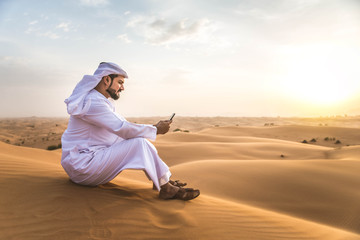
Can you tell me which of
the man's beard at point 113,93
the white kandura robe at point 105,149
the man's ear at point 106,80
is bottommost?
the white kandura robe at point 105,149

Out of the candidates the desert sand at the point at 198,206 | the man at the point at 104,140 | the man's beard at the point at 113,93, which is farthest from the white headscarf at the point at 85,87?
the desert sand at the point at 198,206

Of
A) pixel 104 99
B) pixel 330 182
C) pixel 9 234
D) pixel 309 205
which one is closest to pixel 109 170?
pixel 104 99

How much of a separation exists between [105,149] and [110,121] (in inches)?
15.4

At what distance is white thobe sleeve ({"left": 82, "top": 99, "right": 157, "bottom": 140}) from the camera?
10.7 feet

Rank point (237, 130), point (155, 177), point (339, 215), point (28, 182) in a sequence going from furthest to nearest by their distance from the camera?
point (237, 130), point (339, 215), point (28, 182), point (155, 177)

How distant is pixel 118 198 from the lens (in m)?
3.36

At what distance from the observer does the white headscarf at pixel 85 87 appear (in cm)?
329

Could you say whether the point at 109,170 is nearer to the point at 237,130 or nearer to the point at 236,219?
the point at 236,219

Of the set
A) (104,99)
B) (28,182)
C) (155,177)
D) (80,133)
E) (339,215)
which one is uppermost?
(104,99)

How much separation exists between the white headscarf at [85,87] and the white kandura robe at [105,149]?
67mm

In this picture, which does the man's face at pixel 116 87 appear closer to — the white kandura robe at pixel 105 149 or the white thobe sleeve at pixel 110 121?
the white kandura robe at pixel 105 149

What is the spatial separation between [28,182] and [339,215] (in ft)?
17.0

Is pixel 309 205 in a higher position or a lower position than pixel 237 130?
lower

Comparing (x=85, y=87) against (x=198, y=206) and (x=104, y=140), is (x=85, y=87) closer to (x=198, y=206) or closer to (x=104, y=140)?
(x=104, y=140)
